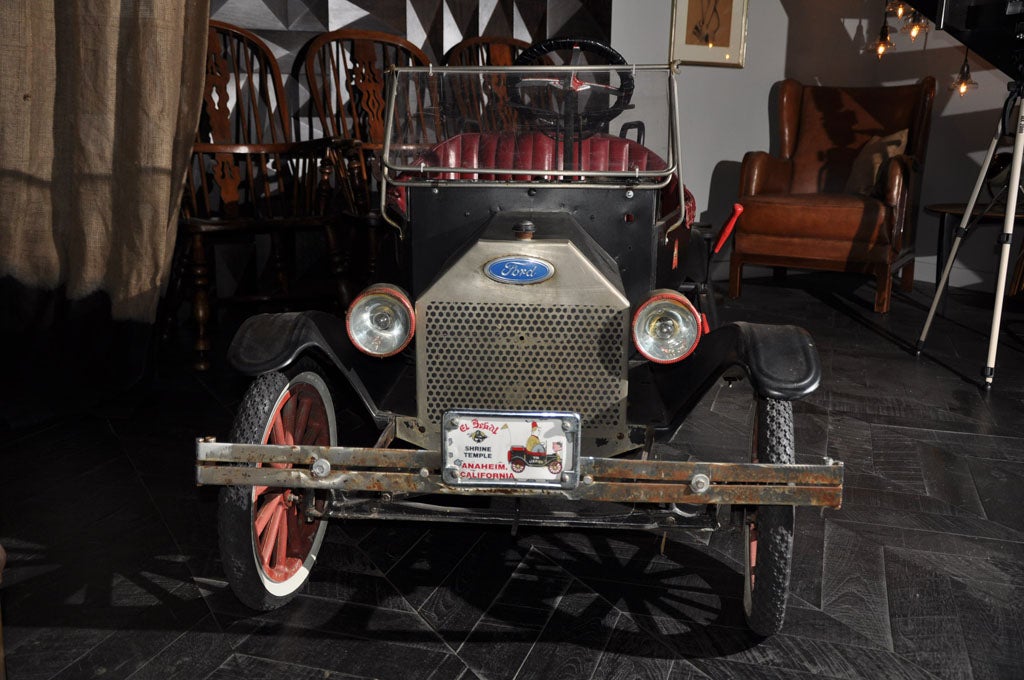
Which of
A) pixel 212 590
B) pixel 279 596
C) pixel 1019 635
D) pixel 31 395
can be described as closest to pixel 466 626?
pixel 279 596

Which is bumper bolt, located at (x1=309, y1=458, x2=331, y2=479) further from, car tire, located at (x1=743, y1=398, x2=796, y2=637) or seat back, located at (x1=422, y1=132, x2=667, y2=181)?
seat back, located at (x1=422, y1=132, x2=667, y2=181)

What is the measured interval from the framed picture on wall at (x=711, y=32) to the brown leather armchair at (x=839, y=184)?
1.42 ft

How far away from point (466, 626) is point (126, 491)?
1210 millimetres

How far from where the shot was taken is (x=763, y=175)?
5551 mm

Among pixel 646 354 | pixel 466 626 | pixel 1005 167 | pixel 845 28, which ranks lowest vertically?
pixel 466 626

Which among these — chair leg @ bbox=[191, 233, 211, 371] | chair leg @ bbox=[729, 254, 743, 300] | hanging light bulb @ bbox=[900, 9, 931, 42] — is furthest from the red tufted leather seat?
hanging light bulb @ bbox=[900, 9, 931, 42]

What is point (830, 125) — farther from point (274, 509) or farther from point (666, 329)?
point (274, 509)

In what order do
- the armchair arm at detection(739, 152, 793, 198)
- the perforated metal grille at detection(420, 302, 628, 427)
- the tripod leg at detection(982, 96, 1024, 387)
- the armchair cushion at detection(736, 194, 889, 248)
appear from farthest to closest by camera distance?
the armchair arm at detection(739, 152, 793, 198) < the armchair cushion at detection(736, 194, 889, 248) < the tripod leg at detection(982, 96, 1024, 387) < the perforated metal grille at detection(420, 302, 628, 427)

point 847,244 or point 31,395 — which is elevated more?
point 847,244

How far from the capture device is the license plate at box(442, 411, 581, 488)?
5.45 feet

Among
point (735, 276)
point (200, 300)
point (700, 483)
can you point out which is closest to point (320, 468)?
point (700, 483)

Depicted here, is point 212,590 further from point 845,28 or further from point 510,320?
point 845,28

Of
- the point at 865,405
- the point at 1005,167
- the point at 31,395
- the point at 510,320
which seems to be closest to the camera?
the point at 510,320

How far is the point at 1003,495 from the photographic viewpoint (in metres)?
2.63
